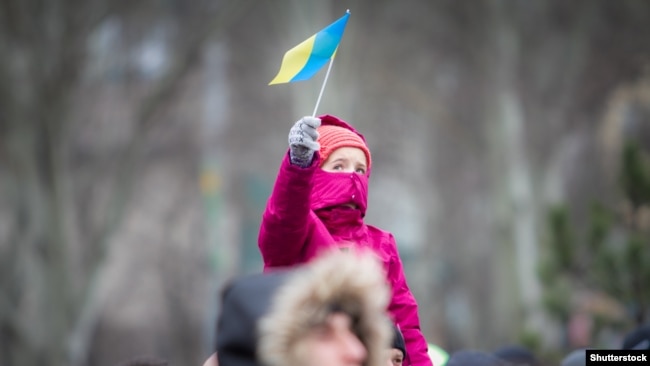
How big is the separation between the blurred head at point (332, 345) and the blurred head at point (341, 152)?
1492 mm

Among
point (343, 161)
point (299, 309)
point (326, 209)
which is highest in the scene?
point (343, 161)

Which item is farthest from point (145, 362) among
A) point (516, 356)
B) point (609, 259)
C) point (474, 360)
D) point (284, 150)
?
point (284, 150)

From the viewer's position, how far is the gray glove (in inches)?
168

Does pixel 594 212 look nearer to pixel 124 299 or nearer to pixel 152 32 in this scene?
pixel 152 32

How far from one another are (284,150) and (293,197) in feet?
78.0

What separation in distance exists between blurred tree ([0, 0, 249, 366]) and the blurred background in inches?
1.0

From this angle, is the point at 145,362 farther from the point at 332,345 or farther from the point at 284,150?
the point at 284,150

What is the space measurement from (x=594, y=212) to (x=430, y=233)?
2315cm

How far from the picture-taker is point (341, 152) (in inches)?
187

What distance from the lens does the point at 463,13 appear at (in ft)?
76.4

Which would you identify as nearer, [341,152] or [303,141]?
[303,141]

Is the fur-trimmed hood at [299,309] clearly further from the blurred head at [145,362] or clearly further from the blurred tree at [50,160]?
the blurred tree at [50,160]

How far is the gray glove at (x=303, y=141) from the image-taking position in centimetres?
428

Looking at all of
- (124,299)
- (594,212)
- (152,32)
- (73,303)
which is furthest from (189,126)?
(594,212)
